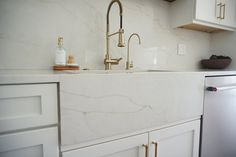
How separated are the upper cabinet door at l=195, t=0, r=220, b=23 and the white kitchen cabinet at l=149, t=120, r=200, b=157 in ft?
2.77

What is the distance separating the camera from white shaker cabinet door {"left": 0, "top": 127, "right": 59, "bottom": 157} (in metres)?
0.46

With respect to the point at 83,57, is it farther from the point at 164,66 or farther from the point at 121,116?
the point at 164,66

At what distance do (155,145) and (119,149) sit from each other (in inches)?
7.5

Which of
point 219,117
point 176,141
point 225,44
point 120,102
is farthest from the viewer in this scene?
point 225,44

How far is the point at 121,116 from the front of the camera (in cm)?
63

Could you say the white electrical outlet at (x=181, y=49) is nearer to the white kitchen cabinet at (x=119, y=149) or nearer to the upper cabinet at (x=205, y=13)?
the upper cabinet at (x=205, y=13)

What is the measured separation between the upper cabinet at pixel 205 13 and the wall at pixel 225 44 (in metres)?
0.10

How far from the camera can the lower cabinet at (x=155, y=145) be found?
605 mm

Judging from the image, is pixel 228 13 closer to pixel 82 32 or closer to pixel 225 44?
pixel 225 44

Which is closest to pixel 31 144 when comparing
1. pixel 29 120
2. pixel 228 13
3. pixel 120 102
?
pixel 29 120

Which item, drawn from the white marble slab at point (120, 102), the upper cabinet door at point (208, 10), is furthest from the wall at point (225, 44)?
the white marble slab at point (120, 102)

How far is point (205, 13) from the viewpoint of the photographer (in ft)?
3.98

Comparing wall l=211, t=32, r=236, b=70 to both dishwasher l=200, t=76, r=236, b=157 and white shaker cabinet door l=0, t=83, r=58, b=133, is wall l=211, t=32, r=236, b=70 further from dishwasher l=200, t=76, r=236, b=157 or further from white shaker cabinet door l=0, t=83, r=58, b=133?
white shaker cabinet door l=0, t=83, r=58, b=133

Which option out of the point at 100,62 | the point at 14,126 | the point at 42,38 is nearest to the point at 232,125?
the point at 100,62
